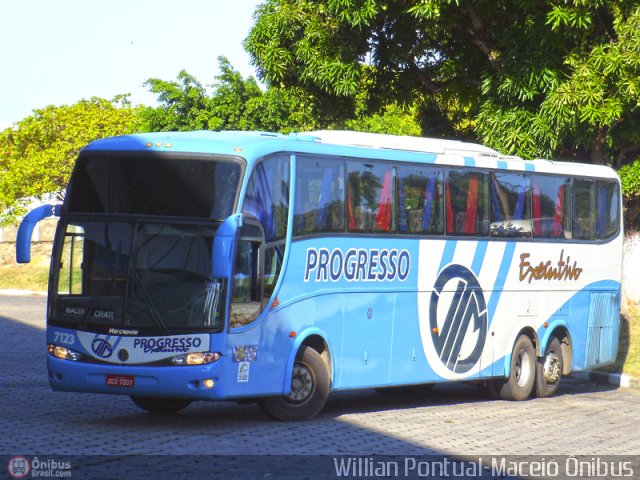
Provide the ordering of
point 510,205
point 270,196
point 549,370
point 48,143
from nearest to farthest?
1. point 270,196
2. point 510,205
3. point 549,370
4. point 48,143

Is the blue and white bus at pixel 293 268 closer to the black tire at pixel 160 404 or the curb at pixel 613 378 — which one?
the black tire at pixel 160 404

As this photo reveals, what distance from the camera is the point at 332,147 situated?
1449 cm

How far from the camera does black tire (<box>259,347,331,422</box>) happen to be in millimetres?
13609

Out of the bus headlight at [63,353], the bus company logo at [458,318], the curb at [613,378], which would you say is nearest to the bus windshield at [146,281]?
the bus headlight at [63,353]

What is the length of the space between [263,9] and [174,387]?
12.6 m

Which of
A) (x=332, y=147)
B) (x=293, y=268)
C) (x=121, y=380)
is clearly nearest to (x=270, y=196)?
(x=293, y=268)

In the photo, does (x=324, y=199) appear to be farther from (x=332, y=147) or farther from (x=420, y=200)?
(x=420, y=200)

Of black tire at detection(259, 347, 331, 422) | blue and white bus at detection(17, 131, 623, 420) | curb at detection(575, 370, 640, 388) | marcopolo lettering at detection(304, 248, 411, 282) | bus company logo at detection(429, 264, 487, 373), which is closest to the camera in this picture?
blue and white bus at detection(17, 131, 623, 420)

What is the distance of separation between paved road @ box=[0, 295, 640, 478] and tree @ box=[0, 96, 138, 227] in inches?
1569

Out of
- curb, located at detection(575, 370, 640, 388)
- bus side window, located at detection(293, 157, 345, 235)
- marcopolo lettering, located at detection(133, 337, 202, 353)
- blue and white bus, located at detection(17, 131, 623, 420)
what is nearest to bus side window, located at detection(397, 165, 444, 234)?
blue and white bus, located at detection(17, 131, 623, 420)

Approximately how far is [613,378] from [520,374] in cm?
346

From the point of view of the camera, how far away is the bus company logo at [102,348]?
12617 mm

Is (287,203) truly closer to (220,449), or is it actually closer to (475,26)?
(220,449)

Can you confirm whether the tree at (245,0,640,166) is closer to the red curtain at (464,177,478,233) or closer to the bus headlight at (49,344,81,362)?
the red curtain at (464,177,478,233)
